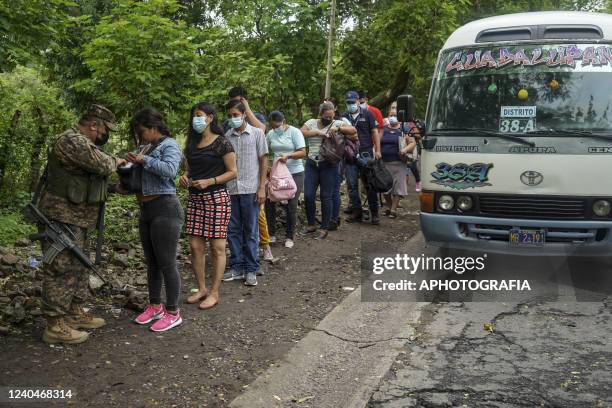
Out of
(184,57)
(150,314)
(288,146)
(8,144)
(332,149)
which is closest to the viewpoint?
(150,314)

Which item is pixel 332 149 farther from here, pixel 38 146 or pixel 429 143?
pixel 38 146

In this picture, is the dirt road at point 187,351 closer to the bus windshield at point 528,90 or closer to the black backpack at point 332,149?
the black backpack at point 332,149

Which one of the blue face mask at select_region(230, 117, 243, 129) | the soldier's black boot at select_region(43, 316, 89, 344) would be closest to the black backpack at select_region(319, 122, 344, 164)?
the blue face mask at select_region(230, 117, 243, 129)

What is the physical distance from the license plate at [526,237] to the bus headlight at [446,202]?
2.11ft

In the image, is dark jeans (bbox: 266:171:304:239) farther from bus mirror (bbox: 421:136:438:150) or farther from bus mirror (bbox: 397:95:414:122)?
bus mirror (bbox: 421:136:438:150)

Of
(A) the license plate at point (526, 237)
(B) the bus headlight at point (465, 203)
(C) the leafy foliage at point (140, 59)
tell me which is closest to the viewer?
(A) the license plate at point (526, 237)

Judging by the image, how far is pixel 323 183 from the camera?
8.48 m

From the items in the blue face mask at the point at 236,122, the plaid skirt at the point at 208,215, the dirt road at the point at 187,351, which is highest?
the blue face mask at the point at 236,122

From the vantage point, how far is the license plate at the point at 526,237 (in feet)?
20.2

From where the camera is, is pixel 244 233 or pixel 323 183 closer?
pixel 244 233

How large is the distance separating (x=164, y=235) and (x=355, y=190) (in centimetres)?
503

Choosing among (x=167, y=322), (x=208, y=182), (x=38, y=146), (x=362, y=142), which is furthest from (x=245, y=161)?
(x=38, y=146)

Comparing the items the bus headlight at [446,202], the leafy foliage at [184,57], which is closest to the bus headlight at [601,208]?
the bus headlight at [446,202]

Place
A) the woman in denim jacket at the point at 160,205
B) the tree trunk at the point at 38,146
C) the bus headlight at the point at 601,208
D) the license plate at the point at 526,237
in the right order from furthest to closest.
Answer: the tree trunk at the point at 38,146, the license plate at the point at 526,237, the bus headlight at the point at 601,208, the woman in denim jacket at the point at 160,205
